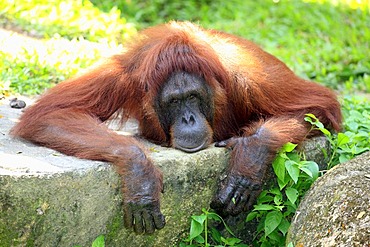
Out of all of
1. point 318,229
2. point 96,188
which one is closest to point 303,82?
point 318,229

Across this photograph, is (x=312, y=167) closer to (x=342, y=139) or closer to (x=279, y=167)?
(x=279, y=167)

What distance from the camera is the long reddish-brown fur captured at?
420 centimetres

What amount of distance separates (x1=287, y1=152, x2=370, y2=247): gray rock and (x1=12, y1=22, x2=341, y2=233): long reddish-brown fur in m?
0.47

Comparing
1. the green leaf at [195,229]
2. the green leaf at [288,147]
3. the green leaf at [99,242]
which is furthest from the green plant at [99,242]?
the green leaf at [288,147]

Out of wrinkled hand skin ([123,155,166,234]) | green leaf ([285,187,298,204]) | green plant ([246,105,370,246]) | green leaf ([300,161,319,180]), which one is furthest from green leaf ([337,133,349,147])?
wrinkled hand skin ([123,155,166,234])

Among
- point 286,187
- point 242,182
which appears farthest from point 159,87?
point 286,187

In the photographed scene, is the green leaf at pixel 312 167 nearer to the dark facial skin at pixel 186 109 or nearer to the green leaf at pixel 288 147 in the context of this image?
the green leaf at pixel 288 147

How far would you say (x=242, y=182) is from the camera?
4105 mm

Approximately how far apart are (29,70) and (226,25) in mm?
3853

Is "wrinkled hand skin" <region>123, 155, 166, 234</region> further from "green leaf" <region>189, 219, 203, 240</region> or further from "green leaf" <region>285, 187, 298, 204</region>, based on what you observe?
"green leaf" <region>285, 187, 298, 204</region>

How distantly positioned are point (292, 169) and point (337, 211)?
1.75 ft

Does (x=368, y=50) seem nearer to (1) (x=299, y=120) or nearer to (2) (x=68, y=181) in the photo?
(1) (x=299, y=120)

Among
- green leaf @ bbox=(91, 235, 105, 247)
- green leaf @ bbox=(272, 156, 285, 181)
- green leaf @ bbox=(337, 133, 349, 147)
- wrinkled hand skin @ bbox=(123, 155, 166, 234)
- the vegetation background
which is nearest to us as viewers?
green leaf @ bbox=(91, 235, 105, 247)

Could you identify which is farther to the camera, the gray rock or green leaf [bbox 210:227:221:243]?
green leaf [bbox 210:227:221:243]
